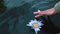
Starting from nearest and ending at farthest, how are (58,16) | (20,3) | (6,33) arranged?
(6,33) → (58,16) → (20,3)

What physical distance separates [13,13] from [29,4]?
0.54 ft

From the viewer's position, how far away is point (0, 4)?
1.12m

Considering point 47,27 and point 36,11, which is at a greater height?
point 36,11

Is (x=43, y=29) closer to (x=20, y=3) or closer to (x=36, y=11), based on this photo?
(x=36, y=11)

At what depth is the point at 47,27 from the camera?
1.02 m

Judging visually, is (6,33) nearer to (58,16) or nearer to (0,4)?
(0,4)

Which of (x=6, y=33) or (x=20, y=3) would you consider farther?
(x=20, y=3)

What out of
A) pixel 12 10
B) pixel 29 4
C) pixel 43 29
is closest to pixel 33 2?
pixel 29 4

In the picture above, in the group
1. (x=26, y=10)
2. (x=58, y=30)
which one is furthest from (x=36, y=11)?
(x=58, y=30)

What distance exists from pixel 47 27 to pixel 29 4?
0.90ft

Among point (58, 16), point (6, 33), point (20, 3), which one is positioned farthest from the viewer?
point (20, 3)

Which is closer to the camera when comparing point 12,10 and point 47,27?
point 47,27

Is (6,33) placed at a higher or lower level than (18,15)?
lower

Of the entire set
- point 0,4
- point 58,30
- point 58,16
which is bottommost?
point 58,30
